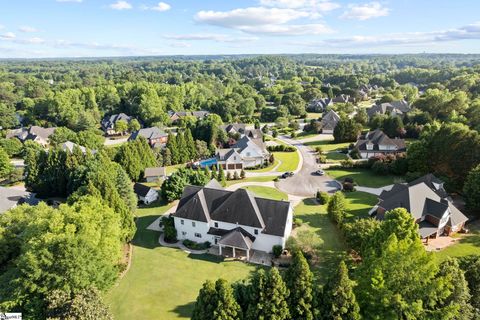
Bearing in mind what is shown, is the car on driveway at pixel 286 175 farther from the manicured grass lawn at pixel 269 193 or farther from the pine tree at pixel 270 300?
the pine tree at pixel 270 300

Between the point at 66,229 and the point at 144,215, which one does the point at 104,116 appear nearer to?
the point at 144,215

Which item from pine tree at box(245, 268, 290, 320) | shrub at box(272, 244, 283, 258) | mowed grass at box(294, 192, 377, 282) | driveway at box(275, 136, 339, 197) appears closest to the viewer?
pine tree at box(245, 268, 290, 320)

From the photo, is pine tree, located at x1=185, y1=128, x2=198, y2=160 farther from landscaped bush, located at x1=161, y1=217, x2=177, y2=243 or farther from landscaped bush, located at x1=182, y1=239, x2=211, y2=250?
landscaped bush, located at x1=182, y1=239, x2=211, y2=250

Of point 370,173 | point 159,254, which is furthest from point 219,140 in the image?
point 159,254

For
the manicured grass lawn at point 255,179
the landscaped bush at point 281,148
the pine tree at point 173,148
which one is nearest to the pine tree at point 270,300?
the manicured grass lawn at point 255,179

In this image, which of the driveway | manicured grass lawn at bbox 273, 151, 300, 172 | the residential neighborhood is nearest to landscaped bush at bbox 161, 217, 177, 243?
the residential neighborhood

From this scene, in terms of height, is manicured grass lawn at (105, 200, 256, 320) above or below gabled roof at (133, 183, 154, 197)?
below
